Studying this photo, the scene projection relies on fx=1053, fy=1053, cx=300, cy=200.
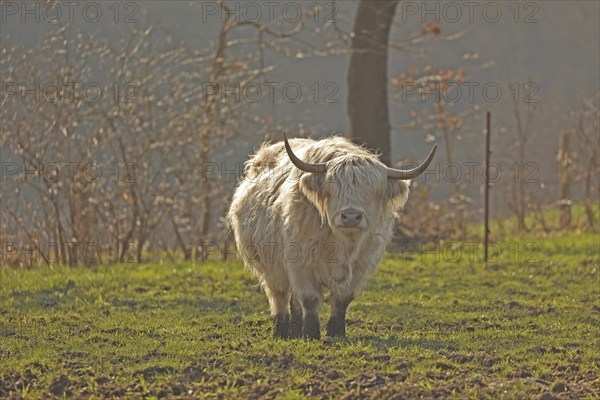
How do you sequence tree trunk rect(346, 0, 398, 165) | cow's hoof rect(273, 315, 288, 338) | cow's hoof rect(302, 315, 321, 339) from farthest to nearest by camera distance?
tree trunk rect(346, 0, 398, 165), cow's hoof rect(273, 315, 288, 338), cow's hoof rect(302, 315, 321, 339)

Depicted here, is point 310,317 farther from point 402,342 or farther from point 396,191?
point 396,191

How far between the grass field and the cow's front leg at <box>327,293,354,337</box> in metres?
0.19

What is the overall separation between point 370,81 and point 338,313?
28.7 feet

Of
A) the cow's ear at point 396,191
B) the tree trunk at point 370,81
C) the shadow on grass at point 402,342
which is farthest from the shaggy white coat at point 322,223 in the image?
the tree trunk at point 370,81

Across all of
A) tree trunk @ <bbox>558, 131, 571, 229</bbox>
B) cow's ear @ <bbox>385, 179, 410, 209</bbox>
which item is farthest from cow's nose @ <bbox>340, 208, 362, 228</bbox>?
tree trunk @ <bbox>558, 131, 571, 229</bbox>

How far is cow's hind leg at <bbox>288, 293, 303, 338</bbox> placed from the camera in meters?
8.59

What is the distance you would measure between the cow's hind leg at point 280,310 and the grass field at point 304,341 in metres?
0.15

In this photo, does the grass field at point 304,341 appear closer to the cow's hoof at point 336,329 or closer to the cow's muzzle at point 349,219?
the cow's hoof at point 336,329

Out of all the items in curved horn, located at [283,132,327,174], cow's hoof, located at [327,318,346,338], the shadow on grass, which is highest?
curved horn, located at [283,132,327,174]

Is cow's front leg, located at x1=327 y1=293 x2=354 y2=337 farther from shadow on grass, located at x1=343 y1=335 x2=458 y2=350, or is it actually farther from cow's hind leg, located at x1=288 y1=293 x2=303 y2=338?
cow's hind leg, located at x1=288 y1=293 x2=303 y2=338

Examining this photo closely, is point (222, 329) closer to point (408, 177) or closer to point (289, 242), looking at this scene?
point (289, 242)

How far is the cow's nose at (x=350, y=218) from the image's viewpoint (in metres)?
7.97

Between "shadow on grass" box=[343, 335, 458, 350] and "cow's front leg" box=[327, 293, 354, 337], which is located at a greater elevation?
"cow's front leg" box=[327, 293, 354, 337]

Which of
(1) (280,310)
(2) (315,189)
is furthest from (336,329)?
(2) (315,189)
